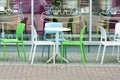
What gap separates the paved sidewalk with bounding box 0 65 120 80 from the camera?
26.1 ft

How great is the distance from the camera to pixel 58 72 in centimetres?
847

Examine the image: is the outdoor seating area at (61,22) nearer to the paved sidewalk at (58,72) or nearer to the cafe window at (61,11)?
the cafe window at (61,11)

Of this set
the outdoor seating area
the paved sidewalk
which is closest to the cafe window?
the outdoor seating area

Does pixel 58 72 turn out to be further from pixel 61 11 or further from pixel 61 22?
pixel 61 11

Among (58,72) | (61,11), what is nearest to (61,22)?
(61,11)

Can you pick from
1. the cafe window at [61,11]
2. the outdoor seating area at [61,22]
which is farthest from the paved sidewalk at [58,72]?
the cafe window at [61,11]

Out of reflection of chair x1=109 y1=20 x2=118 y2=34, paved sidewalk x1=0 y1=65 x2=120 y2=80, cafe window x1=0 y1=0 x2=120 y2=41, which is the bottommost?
paved sidewalk x1=0 y1=65 x2=120 y2=80

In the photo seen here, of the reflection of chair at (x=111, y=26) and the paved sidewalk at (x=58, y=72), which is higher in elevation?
the reflection of chair at (x=111, y=26)

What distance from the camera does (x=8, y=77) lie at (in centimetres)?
793

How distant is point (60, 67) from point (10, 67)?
114 cm

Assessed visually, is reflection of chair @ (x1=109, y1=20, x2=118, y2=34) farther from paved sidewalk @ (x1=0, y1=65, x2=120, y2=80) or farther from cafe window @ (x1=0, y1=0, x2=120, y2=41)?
paved sidewalk @ (x1=0, y1=65, x2=120, y2=80)

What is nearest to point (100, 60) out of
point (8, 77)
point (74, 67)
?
point (74, 67)

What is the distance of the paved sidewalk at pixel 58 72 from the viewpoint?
7957 millimetres

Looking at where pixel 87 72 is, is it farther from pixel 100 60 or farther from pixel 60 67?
pixel 100 60
